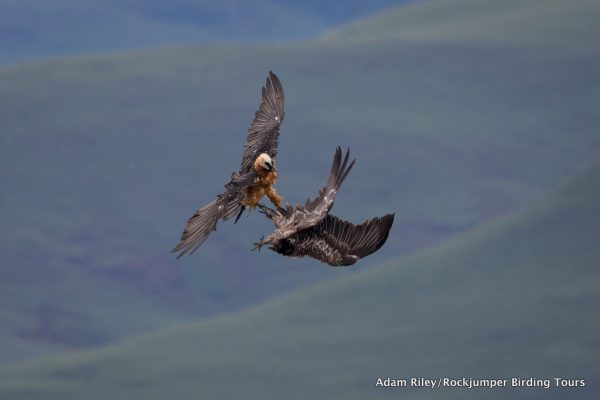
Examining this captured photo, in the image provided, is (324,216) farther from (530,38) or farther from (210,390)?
(530,38)

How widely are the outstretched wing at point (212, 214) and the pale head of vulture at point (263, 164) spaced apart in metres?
0.45

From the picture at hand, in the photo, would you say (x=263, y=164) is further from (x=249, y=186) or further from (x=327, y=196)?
(x=327, y=196)

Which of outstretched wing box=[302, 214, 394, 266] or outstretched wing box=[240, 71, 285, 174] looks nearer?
outstretched wing box=[302, 214, 394, 266]

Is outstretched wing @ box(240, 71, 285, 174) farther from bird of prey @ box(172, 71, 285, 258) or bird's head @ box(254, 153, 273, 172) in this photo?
bird's head @ box(254, 153, 273, 172)

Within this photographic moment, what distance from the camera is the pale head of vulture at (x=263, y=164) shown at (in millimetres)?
27250

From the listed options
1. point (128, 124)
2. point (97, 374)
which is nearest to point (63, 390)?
point (97, 374)

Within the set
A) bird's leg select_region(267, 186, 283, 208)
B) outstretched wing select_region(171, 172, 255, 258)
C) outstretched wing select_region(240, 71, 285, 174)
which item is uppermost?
outstretched wing select_region(240, 71, 285, 174)

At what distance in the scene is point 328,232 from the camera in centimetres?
2650

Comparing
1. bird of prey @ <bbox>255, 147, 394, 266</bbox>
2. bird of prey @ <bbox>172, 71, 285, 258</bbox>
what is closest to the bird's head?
bird of prey @ <bbox>172, 71, 285, 258</bbox>

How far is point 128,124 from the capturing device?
124062mm

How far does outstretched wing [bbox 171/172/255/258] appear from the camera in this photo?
25.6 m

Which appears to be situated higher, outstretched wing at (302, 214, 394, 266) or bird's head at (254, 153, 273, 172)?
bird's head at (254, 153, 273, 172)

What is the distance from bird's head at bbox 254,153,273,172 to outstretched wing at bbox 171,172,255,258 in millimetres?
470

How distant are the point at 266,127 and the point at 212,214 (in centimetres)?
388
